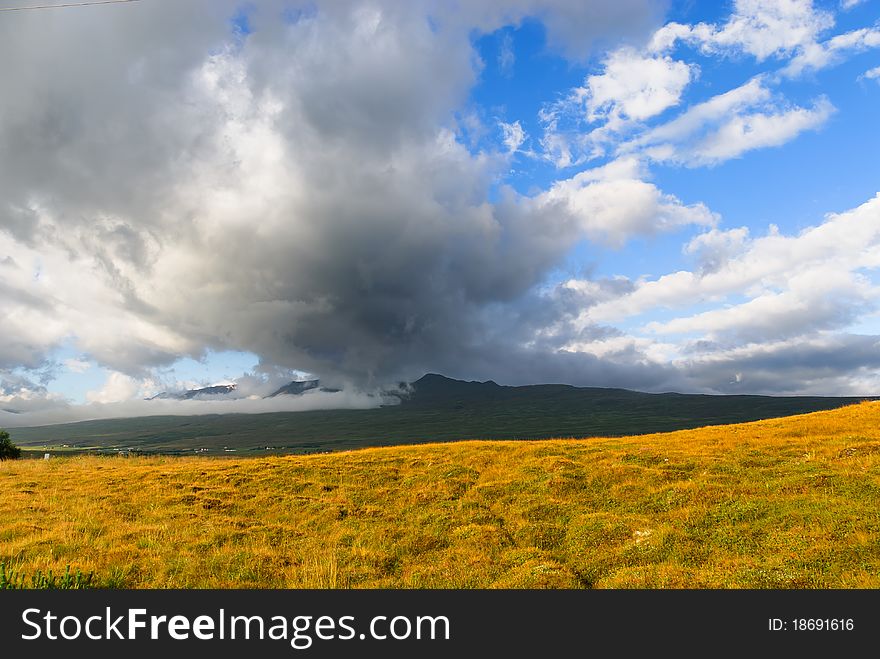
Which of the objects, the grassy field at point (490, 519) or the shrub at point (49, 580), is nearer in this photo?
the shrub at point (49, 580)

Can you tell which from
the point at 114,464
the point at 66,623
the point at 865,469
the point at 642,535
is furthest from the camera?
the point at 114,464

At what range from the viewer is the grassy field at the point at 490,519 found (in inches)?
581

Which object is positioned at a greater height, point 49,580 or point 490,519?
point 49,580

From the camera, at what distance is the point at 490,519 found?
21062 millimetres

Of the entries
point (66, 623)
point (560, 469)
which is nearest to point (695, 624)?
point (66, 623)

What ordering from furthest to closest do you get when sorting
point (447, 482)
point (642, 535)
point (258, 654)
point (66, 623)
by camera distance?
point (447, 482)
point (642, 535)
point (66, 623)
point (258, 654)

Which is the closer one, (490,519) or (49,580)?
(49,580)

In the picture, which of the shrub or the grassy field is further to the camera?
the grassy field

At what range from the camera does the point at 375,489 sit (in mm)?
26547

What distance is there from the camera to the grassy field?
14750 millimetres

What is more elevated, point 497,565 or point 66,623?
point 66,623

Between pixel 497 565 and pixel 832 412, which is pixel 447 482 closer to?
pixel 497 565

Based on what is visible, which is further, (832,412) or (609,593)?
(832,412)

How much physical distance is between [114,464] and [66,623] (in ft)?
119
